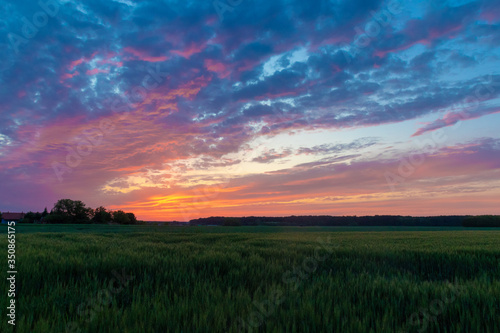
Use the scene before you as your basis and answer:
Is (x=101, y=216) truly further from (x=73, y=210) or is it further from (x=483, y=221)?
(x=483, y=221)

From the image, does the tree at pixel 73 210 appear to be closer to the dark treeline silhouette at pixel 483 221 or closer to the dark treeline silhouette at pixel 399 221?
the dark treeline silhouette at pixel 399 221

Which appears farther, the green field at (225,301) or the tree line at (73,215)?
the tree line at (73,215)

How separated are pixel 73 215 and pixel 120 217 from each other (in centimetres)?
1740

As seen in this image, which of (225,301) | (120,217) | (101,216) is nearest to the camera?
(225,301)

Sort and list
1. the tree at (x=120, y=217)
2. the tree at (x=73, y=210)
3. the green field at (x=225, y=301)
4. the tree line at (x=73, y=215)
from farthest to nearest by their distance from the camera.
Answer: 1. the tree at (x=120, y=217)
2. the tree at (x=73, y=210)
3. the tree line at (x=73, y=215)
4. the green field at (x=225, y=301)

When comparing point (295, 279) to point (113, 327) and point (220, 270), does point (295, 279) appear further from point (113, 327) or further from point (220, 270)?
point (113, 327)

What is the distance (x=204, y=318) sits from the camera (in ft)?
9.71

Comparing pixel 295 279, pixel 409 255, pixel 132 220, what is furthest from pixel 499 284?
→ pixel 132 220

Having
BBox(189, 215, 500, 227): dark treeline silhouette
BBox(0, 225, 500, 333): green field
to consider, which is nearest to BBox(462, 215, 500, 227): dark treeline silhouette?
BBox(189, 215, 500, 227): dark treeline silhouette

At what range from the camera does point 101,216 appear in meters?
94.1

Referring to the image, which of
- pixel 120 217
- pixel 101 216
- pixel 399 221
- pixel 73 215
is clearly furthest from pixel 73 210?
pixel 399 221

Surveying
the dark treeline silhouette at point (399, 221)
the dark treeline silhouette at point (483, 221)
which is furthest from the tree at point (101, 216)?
the dark treeline silhouette at point (483, 221)

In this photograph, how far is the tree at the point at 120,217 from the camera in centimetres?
9932

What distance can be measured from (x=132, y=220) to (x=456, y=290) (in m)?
111
